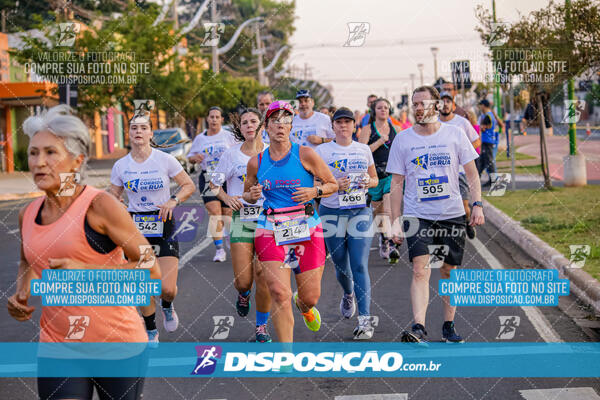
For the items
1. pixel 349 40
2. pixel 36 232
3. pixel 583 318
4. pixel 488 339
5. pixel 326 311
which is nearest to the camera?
pixel 36 232

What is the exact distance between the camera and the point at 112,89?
33.1 metres

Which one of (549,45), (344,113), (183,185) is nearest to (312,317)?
(183,185)

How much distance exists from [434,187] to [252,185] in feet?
5.17

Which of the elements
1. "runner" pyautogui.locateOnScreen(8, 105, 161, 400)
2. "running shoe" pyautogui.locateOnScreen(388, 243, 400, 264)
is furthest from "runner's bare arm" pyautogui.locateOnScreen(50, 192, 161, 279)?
"running shoe" pyautogui.locateOnScreen(388, 243, 400, 264)

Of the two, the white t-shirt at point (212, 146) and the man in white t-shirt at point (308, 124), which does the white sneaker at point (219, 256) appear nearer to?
the white t-shirt at point (212, 146)

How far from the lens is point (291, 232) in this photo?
234 inches

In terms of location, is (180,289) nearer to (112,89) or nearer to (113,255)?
(113,255)

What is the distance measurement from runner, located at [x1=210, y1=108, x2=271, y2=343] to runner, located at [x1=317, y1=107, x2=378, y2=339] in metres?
0.70

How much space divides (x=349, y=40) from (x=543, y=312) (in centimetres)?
500

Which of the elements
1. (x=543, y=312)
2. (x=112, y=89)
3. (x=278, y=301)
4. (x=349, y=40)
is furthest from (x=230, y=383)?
(x=112, y=89)

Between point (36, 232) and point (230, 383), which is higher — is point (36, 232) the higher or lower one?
the higher one

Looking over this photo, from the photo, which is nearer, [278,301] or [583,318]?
[278,301]

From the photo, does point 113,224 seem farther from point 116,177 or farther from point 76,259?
point 116,177

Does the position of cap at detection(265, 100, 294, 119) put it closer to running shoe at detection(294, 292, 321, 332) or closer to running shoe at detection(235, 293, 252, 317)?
running shoe at detection(294, 292, 321, 332)
